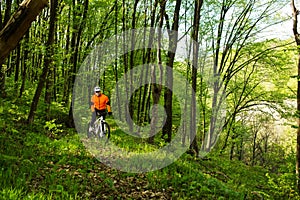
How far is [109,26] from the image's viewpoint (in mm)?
21234

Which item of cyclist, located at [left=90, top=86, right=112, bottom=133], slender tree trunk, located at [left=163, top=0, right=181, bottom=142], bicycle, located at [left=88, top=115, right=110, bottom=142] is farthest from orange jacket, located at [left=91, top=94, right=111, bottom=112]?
slender tree trunk, located at [left=163, top=0, right=181, bottom=142]

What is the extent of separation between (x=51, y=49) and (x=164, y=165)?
5.69 metres

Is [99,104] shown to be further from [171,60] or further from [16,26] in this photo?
[16,26]

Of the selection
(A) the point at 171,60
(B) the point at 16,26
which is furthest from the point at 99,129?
(B) the point at 16,26

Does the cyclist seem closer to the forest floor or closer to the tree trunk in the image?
the forest floor

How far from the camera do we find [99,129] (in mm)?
11148

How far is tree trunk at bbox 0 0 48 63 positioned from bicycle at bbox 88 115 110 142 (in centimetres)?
725

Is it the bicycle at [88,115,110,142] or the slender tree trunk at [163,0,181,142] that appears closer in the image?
the bicycle at [88,115,110,142]

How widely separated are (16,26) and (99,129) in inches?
299

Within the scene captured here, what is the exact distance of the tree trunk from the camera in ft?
12.7

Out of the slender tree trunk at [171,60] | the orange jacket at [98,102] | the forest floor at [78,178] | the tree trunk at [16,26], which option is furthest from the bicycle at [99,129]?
the tree trunk at [16,26]

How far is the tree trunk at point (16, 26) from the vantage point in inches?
153

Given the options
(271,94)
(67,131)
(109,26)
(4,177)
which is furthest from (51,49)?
(271,94)

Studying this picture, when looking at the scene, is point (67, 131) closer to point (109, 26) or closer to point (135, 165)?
point (135, 165)
